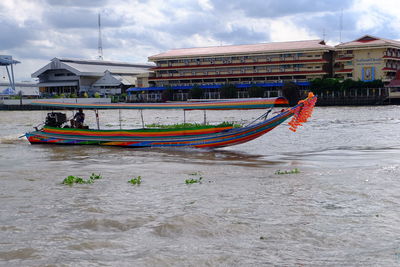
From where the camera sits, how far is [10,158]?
54.0 feet

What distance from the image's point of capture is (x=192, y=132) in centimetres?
1788

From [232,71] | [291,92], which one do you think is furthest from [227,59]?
[291,92]

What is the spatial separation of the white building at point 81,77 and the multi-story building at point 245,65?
11719 mm

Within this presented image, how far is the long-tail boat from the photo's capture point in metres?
16.4

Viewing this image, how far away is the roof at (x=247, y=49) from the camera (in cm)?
6269

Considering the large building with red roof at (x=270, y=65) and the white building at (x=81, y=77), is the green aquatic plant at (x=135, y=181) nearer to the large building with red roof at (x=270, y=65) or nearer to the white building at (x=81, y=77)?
the large building with red roof at (x=270, y=65)

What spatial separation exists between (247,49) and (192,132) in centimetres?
5132

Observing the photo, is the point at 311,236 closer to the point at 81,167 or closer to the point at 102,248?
the point at 102,248

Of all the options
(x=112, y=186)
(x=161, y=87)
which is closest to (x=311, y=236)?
(x=112, y=186)

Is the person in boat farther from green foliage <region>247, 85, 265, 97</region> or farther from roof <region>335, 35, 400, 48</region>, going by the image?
roof <region>335, 35, 400, 48</region>

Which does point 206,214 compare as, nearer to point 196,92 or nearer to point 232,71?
point 196,92

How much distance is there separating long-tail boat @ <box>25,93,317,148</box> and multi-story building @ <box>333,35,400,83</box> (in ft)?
149

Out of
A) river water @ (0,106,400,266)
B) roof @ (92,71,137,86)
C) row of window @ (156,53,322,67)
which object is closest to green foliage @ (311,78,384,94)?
row of window @ (156,53,322,67)

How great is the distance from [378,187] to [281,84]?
5357 centimetres
